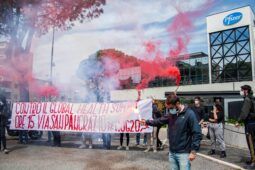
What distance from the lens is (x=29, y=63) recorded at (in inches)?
595

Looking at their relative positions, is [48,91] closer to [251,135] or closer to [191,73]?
[251,135]

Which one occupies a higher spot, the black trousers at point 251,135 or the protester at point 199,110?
the protester at point 199,110

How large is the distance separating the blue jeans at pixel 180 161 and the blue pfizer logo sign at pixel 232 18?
32.6m

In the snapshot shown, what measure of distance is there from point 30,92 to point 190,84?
22.9 m

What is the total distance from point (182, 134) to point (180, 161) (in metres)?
0.43

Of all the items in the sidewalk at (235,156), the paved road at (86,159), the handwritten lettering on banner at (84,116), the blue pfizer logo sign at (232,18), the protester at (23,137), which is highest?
the blue pfizer logo sign at (232,18)

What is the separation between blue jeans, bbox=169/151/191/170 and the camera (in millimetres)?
4812

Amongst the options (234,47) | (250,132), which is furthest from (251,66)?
(250,132)

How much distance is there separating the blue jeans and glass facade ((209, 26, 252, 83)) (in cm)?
3090

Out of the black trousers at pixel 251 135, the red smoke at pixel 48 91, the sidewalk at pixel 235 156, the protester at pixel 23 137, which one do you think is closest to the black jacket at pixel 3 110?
the protester at pixel 23 137

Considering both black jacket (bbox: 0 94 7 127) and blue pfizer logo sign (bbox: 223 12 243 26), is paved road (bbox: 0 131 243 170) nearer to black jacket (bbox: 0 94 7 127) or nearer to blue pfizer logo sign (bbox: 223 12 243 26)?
black jacket (bbox: 0 94 7 127)

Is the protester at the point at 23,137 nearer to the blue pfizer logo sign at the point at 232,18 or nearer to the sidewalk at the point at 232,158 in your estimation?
the sidewalk at the point at 232,158

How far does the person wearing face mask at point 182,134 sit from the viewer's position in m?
4.82

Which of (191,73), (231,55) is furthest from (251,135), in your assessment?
(231,55)
